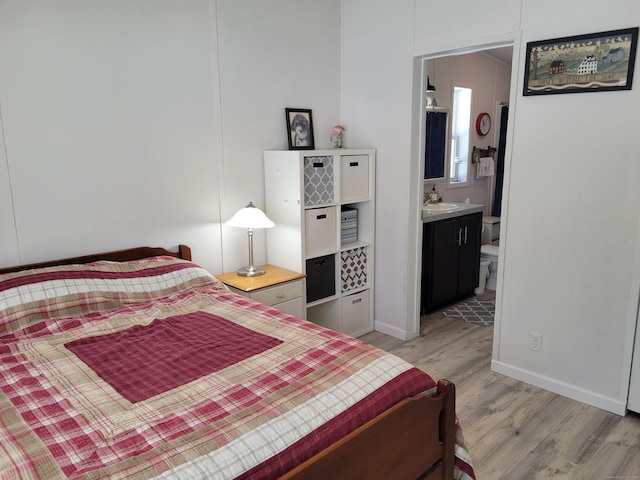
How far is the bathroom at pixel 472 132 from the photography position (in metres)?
4.65

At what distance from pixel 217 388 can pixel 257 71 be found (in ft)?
7.69

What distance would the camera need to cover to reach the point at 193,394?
1.57m

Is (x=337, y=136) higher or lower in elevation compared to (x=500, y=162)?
higher

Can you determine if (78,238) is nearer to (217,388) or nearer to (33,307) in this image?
(33,307)

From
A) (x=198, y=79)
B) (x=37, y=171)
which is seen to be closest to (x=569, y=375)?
(x=198, y=79)

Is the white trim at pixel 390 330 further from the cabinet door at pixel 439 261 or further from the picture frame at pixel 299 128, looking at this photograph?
the picture frame at pixel 299 128

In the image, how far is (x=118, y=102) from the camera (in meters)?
2.67

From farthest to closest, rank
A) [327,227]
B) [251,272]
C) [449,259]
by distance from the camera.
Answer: [449,259] < [327,227] < [251,272]

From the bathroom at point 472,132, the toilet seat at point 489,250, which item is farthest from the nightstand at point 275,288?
the toilet seat at point 489,250

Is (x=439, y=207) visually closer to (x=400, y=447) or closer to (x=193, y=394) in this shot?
(x=400, y=447)

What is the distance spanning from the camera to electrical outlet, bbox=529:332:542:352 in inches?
115

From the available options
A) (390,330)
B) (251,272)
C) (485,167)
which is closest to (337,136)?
(251,272)

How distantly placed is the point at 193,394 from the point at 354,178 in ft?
7.40

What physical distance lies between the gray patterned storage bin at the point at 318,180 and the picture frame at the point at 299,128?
32cm
